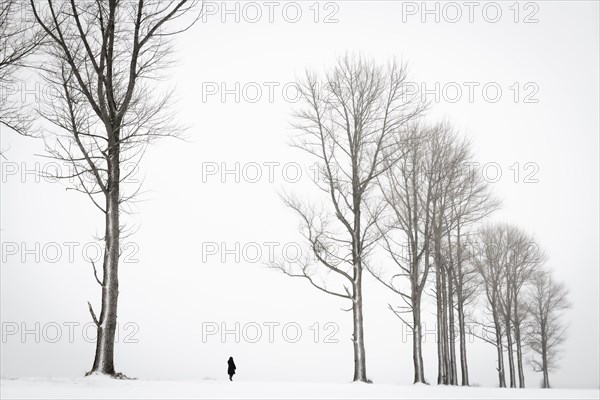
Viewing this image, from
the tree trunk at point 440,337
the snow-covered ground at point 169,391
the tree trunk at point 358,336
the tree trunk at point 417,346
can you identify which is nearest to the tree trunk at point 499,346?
the tree trunk at point 440,337

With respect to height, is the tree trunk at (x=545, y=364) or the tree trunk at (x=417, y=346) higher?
the tree trunk at (x=417, y=346)

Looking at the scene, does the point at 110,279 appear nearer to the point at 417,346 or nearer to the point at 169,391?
the point at 169,391

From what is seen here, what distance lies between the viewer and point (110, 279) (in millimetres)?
12898

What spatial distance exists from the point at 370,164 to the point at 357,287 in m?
5.08

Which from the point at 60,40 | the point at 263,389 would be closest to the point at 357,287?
the point at 263,389

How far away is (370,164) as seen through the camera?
810 inches

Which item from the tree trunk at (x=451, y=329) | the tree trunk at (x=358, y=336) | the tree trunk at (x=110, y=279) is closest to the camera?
the tree trunk at (x=110, y=279)

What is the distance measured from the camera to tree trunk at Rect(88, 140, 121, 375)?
41.2 feet

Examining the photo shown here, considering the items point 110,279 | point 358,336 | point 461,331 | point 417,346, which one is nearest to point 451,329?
point 461,331

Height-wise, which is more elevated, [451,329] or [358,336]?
[358,336]

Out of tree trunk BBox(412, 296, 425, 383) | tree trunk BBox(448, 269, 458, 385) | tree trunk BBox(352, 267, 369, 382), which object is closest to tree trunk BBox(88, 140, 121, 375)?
tree trunk BBox(352, 267, 369, 382)

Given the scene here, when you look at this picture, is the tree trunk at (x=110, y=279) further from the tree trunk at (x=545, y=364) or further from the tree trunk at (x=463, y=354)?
the tree trunk at (x=545, y=364)

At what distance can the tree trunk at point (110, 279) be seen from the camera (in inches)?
494

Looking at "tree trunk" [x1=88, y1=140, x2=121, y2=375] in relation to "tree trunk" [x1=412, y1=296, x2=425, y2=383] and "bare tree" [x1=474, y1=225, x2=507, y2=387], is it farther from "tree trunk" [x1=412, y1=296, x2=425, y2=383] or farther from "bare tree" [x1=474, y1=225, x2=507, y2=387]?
"bare tree" [x1=474, y1=225, x2=507, y2=387]
